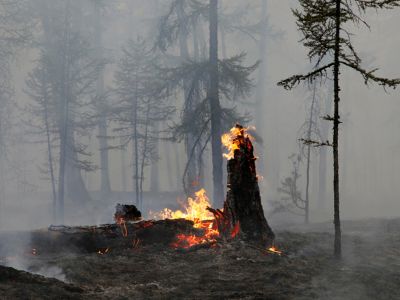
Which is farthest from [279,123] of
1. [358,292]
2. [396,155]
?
[358,292]

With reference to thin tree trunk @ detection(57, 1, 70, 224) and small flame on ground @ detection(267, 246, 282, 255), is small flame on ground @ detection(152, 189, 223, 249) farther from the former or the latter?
thin tree trunk @ detection(57, 1, 70, 224)

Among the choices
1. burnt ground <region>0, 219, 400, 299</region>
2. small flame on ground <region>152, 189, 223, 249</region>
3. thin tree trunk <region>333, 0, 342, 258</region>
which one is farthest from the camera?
small flame on ground <region>152, 189, 223, 249</region>

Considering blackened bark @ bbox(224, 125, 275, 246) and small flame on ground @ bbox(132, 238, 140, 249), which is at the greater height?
blackened bark @ bbox(224, 125, 275, 246)

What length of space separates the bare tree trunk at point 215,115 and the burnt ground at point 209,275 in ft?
27.6

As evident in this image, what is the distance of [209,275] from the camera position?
1015cm

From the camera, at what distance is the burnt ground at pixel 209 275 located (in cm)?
855

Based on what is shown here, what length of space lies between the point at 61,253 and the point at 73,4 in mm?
24399

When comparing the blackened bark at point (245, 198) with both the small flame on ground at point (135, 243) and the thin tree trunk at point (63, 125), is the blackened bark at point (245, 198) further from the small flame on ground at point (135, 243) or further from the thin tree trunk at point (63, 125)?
the thin tree trunk at point (63, 125)

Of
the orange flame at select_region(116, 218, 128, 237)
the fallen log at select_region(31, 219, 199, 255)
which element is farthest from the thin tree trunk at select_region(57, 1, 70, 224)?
the orange flame at select_region(116, 218, 128, 237)

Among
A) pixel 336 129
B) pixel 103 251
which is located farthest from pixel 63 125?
pixel 336 129

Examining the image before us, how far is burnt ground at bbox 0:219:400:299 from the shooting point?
8.55 meters

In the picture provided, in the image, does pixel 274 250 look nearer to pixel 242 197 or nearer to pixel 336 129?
pixel 242 197

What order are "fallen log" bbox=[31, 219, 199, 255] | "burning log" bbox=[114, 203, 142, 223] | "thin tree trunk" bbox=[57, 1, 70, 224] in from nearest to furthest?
"fallen log" bbox=[31, 219, 199, 255] → "burning log" bbox=[114, 203, 142, 223] → "thin tree trunk" bbox=[57, 1, 70, 224]

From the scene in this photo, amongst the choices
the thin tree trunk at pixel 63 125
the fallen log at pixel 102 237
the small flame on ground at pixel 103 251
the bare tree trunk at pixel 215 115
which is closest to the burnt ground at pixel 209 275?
the small flame on ground at pixel 103 251
